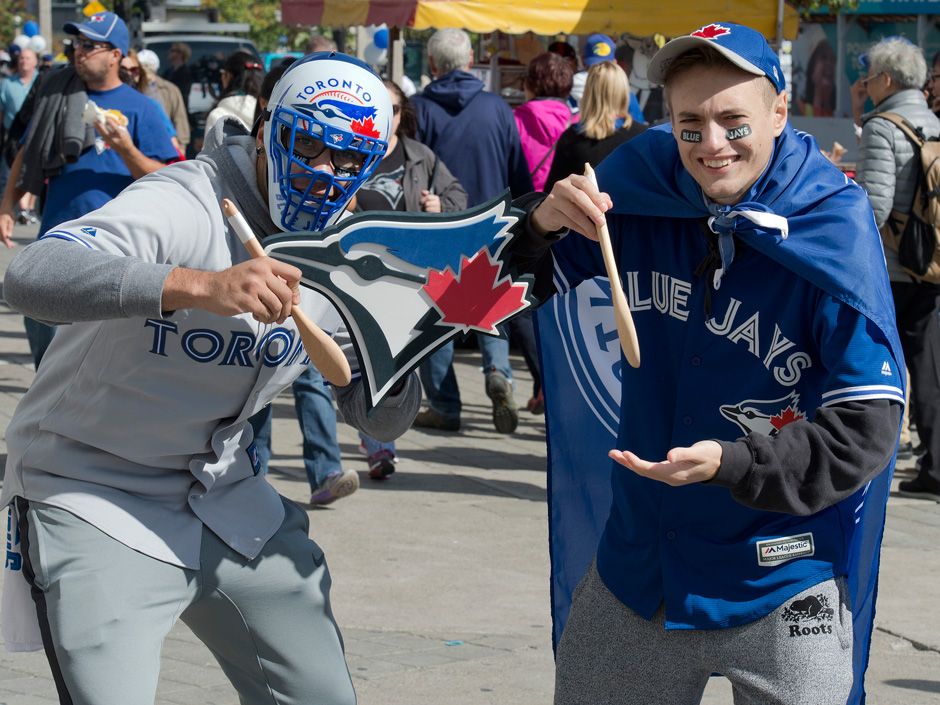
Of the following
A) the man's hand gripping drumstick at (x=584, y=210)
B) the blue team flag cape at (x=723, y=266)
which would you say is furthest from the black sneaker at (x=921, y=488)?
the man's hand gripping drumstick at (x=584, y=210)

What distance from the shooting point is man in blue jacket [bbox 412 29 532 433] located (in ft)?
27.2

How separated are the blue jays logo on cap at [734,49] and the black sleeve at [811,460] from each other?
61 centimetres

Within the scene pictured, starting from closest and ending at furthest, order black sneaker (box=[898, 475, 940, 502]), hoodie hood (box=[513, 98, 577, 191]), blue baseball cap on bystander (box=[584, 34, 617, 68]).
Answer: black sneaker (box=[898, 475, 940, 502]) → hoodie hood (box=[513, 98, 577, 191]) → blue baseball cap on bystander (box=[584, 34, 617, 68])

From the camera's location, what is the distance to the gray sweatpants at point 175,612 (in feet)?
9.04

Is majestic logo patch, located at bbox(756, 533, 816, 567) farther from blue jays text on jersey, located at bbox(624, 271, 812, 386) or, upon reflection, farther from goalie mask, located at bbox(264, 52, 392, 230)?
goalie mask, located at bbox(264, 52, 392, 230)

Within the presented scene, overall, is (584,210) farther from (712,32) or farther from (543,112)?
(543,112)

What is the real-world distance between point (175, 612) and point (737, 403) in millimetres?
1152

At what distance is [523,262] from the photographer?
3.06 metres

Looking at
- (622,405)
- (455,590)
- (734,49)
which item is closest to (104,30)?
(455,590)

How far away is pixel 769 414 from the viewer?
2.71 meters

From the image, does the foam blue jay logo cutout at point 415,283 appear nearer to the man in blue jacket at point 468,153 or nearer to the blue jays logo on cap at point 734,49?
the blue jays logo on cap at point 734,49

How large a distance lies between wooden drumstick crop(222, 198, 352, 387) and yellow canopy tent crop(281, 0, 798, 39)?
859 cm

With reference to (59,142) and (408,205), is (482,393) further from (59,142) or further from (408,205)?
(59,142)

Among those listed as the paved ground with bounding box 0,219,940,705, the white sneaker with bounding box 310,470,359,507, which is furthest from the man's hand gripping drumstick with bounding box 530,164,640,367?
the white sneaker with bounding box 310,470,359,507
